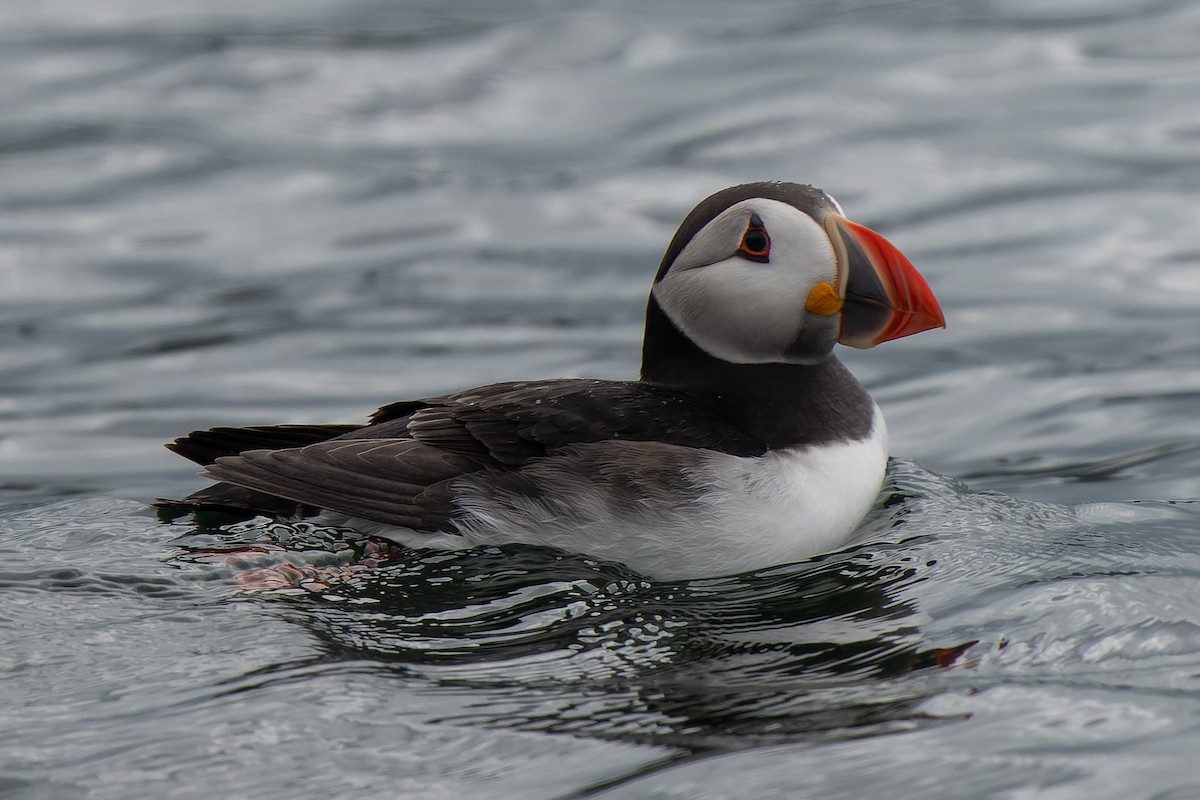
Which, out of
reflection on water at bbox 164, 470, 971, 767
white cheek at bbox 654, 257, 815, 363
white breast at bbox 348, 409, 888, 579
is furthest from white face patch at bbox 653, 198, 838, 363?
reflection on water at bbox 164, 470, 971, 767

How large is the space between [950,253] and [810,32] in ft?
12.9

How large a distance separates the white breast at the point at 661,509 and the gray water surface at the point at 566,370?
76 millimetres

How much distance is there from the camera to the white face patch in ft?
16.8

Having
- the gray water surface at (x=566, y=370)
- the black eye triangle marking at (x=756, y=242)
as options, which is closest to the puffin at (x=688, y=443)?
the black eye triangle marking at (x=756, y=242)

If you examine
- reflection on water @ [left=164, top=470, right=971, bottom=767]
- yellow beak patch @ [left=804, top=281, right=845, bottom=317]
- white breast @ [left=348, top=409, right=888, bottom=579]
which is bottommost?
reflection on water @ [left=164, top=470, right=971, bottom=767]

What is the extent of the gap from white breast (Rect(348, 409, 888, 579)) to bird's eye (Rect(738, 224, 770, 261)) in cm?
61

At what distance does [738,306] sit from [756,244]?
20cm

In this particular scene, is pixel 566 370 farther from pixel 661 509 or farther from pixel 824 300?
pixel 661 509

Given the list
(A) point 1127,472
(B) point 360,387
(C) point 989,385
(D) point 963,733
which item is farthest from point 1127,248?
(D) point 963,733

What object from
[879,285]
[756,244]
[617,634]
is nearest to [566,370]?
[756,244]

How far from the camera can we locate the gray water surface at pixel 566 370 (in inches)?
151

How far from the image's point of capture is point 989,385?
744 cm

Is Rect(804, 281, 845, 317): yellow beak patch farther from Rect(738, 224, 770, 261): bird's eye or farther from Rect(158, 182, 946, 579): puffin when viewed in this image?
Rect(738, 224, 770, 261): bird's eye

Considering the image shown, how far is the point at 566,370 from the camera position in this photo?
764cm
